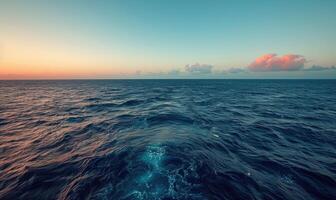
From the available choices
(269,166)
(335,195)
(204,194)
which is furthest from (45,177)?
(335,195)

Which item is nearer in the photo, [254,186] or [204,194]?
[204,194]

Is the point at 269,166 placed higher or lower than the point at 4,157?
lower

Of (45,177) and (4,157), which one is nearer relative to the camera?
(45,177)

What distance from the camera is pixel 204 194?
5039 millimetres

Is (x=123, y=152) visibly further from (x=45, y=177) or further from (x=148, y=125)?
(x=148, y=125)

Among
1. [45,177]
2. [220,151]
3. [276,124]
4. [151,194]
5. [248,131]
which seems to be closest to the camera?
[151,194]

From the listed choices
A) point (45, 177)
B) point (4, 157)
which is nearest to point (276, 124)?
point (45, 177)

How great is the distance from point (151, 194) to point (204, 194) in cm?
181

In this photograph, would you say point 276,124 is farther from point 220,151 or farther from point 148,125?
point 148,125

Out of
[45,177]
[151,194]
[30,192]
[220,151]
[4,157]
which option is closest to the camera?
[151,194]

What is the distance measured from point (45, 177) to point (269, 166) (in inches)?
395

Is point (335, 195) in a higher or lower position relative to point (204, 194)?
lower

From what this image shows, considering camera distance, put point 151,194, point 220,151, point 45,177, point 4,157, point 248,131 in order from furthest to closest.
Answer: point 248,131 → point 220,151 → point 4,157 → point 45,177 → point 151,194

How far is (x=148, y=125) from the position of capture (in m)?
12.5
